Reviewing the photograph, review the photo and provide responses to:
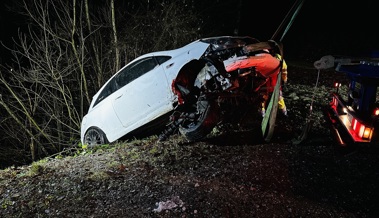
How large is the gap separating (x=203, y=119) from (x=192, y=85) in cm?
69

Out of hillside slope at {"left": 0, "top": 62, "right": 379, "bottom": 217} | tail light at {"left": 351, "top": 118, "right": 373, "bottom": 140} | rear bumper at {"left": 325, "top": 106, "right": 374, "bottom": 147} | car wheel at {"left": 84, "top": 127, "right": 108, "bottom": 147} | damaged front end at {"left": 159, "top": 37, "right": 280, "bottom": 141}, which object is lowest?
car wheel at {"left": 84, "top": 127, "right": 108, "bottom": 147}

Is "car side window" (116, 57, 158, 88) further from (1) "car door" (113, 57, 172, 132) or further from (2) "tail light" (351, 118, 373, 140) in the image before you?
(2) "tail light" (351, 118, 373, 140)

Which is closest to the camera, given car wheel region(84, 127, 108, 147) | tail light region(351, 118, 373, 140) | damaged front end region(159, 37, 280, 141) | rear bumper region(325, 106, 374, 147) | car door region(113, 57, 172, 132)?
tail light region(351, 118, 373, 140)

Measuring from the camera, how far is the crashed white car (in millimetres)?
4742

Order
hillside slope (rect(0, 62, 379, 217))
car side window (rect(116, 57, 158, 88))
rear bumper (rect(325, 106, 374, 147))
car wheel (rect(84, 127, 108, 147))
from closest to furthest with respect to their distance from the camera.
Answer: hillside slope (rect(0, 62, 379, 217))
rear bumper (rect(325, 106, 374, 147))
car side window (rect(116, 57, 158, 88))
car wheel (rect(84, 127, 108, 147))

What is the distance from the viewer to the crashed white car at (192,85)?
4.74 m

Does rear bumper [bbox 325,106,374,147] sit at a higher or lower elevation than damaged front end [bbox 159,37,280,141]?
lower

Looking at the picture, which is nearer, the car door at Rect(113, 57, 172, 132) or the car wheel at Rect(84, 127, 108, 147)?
the car door at Rect(113, 57, 172, 132)

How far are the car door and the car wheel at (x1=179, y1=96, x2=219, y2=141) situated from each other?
72 centimetres

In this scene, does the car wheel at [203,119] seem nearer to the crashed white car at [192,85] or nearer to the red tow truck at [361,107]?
the crashed white car at [192,85]

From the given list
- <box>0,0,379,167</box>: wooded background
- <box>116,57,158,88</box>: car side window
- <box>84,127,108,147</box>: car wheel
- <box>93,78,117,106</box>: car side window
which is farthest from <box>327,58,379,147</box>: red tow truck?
<box>0,0,379,167</box>: wooded background

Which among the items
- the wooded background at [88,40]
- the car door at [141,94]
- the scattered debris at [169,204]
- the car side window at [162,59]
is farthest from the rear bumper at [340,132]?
the wooded background at [88,40]

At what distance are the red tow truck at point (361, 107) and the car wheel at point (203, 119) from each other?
1844mm

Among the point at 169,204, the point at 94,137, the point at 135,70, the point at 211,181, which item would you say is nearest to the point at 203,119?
the point at 211,181
